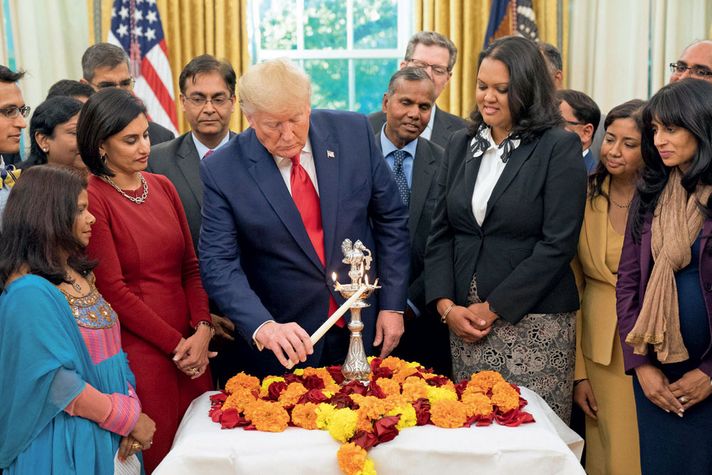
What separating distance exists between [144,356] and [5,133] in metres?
0.99

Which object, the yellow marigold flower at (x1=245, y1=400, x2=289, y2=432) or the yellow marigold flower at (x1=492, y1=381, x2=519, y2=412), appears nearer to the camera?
the yellow marigold flower at (x1=245, y1=400, x2=289, y2=432)

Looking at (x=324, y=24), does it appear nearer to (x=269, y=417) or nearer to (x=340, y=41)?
(x=340, y=41)

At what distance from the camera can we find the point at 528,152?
291 cm

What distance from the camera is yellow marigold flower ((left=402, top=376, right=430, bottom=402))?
7.57ft

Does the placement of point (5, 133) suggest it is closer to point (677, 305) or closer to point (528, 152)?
point (528, 152)

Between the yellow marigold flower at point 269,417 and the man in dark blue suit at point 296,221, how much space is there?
376 millimetres

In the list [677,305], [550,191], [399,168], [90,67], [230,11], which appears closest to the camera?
[677,305]

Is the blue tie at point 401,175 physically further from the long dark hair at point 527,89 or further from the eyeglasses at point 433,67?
the eyeglasses at point 433,67

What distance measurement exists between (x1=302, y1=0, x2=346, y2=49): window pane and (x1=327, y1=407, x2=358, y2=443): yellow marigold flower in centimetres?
520

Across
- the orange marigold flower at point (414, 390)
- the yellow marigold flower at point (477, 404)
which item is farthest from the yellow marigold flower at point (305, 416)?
the yellow marigold flower at point (477, 404)

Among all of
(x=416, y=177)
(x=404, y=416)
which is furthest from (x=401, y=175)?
(x=404, y=416)

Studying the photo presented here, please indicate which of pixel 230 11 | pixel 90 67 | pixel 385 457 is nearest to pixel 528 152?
pixel 385 457

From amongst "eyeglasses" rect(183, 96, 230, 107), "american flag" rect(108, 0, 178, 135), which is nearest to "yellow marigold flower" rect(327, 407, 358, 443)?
"eyeglasses" rect(183, 96, 230, 107)

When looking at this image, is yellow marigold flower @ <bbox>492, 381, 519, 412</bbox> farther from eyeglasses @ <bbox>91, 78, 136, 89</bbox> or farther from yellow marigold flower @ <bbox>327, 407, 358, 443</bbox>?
eyeglasses @ <bbox>91, 78, 136, 89</bbox>
